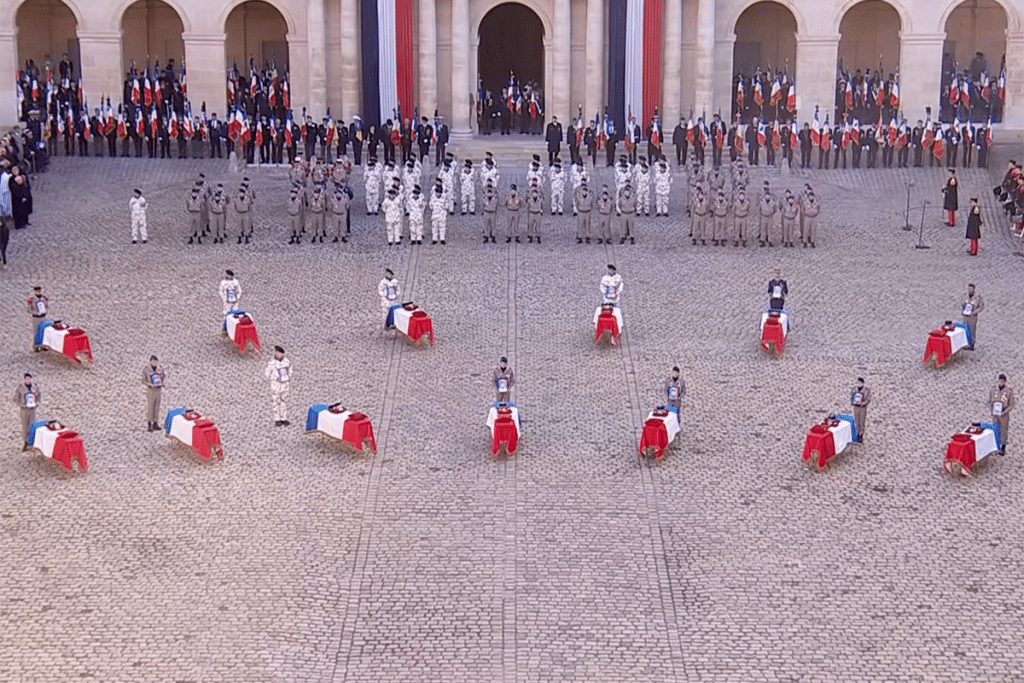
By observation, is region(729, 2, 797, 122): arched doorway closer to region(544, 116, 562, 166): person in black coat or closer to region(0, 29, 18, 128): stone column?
region(544, 116, 562, 166): person in black coat

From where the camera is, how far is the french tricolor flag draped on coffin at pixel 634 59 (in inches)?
1951

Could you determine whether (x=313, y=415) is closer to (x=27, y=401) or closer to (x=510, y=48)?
(x=27, y=401)

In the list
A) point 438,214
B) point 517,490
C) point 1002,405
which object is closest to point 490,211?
point 438,214

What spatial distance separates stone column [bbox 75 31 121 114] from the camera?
51953 millimetres

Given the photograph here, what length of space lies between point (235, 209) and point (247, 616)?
2023 centimetres

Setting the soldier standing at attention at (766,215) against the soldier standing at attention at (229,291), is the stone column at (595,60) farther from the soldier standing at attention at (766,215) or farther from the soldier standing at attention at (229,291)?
the soldier standing at attention at (229,291)

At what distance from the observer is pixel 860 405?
26.9m

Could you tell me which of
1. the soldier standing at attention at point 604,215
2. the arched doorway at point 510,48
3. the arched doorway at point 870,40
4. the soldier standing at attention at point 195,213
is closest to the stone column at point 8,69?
the arched doorway at point 510,48

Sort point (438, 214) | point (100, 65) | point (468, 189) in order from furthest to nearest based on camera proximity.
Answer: point (100, 65) → point (468, 189) → point (438, 214)

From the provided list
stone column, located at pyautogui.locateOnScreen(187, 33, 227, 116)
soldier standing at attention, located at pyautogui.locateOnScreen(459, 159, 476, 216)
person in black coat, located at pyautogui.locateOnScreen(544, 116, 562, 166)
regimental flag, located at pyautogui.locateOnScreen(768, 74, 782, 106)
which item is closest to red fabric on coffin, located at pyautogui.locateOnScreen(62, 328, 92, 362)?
soldier standing at attention, located at pyautogui.locateOnScreen(459, 159, 476, 216)

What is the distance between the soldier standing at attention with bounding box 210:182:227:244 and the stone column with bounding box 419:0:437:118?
11.8m

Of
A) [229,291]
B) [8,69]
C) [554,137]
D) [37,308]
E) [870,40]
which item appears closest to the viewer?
[37,308]

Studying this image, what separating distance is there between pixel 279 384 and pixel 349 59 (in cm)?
2419

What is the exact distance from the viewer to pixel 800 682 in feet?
65.0
